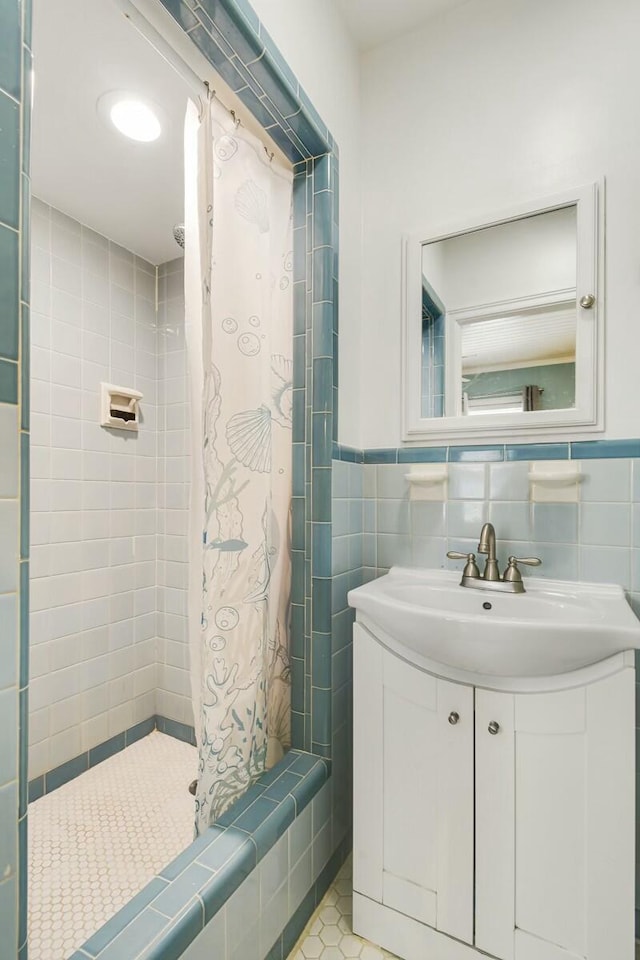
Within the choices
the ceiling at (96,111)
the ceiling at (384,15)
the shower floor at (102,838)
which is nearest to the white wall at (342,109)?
the ceiling at (384,15)

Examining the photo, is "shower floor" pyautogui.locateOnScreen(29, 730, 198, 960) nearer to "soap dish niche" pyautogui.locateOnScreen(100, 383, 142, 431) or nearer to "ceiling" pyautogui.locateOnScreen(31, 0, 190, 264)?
"soap dish niche" pyautogui.locateOnScreen(100, 383, 142, 431)

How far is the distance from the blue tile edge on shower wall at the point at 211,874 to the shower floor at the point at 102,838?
489 mm

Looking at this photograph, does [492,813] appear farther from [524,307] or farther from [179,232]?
[179,232]

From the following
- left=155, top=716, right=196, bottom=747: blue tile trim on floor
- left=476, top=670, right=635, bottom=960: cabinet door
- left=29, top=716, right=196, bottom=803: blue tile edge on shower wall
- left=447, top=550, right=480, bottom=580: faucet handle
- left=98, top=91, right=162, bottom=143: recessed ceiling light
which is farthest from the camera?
left=155, top=716, right=196, bottom=747: blue tile trim on floor

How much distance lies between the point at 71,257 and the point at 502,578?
6.49 feet

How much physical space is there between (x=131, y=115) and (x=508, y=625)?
1.74 metres

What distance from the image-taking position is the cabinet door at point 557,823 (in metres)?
0.87

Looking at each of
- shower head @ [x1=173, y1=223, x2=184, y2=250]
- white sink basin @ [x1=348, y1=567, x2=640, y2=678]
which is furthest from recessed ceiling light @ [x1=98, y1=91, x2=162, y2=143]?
white sink basin @ [x1=348, y1=567, x2=640, y2=678]

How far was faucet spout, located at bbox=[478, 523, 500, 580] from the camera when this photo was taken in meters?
1.23

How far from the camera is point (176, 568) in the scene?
2.18 meters

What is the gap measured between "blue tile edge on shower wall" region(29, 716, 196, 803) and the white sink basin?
4.82 ft

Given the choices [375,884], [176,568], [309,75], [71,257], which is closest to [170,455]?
[176,568]

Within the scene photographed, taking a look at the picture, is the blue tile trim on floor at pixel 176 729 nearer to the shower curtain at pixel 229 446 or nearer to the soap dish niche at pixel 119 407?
the shower curtain at pixel 229 446

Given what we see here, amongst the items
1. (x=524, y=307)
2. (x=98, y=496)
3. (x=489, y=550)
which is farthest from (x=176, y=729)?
(x=524, y=307)
